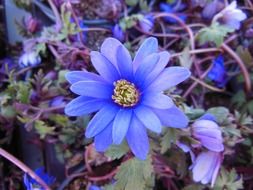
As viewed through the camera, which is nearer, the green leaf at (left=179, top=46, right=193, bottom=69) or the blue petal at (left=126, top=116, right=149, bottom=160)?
the blue petal at (left=126, top=116, right=149, bottom=160)

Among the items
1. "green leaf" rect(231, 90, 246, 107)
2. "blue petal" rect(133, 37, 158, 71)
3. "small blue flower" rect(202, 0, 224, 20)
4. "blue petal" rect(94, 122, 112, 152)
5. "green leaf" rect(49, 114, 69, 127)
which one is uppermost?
"blue petal" rect(133, 37, 158, 71)

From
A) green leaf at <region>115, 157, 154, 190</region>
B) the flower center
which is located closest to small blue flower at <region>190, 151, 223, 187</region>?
green leaf at <region>115, 157, 154, 190</region>

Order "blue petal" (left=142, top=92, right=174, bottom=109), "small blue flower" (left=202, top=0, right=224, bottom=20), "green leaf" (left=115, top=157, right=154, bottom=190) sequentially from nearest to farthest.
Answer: "blue petal" (left=142, top=92, right=174, bottom=109), "green leaf" (left=115, top=157, right=154, bottom=190), "small blue flower" (left=202, top=0, right=224, bottom=20)

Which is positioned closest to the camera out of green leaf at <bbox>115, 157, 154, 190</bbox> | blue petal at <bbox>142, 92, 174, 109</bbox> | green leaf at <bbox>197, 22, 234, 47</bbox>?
blue petal at <bbox>142, 92, 174, 109</bbox>

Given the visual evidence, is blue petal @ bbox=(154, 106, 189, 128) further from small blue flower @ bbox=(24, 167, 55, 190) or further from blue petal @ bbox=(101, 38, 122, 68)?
small blue flower @ bbox=(24, 167, 55, 190)

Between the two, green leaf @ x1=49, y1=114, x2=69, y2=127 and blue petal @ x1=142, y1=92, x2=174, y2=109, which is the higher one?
blue petal @ x1=142, y1=92, x2=174, y2=109

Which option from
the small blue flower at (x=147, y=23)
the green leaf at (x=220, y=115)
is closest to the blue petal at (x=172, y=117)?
the green leaf at (x=220, y=115)
